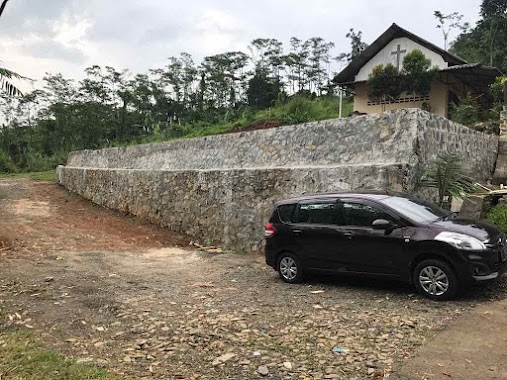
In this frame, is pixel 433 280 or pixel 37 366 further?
pixel 433 280

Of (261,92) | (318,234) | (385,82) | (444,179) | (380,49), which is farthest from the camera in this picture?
(261,92)

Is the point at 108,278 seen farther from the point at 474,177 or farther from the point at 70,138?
the point at 70,138

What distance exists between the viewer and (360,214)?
6.66m

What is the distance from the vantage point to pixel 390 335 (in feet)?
15.8

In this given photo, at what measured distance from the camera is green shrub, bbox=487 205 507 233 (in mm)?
8198

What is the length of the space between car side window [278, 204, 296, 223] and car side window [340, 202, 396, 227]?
3.26ft

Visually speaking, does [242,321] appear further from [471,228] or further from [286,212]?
[471,228]

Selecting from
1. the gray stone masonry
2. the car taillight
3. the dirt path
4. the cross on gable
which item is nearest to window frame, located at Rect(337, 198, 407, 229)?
the car taillight

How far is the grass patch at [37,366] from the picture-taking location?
12.9 ft

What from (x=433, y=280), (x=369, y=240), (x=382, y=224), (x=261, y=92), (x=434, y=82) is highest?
(x=261, y=92)

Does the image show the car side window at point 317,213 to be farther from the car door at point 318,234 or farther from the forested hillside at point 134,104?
the forested hillside at point 134,104

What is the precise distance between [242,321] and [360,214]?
8.08 feet

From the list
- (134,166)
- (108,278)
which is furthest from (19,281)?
(134,166)

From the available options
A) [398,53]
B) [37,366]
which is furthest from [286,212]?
[398,53]
